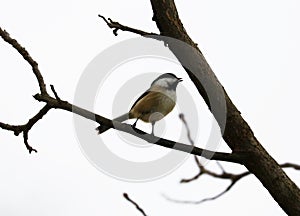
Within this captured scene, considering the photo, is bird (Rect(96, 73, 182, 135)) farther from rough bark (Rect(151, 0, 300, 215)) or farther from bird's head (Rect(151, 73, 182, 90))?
rough bark (Rect(151, 0, 300, 215))

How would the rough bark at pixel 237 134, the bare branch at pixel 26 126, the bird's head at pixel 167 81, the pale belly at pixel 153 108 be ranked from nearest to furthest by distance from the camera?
1. the rough bark at pixel 237 134
2. the bare branch at pixel 26 126
3. the pale belly at pixel 153 108
4. the bird's head at pixel 167 81

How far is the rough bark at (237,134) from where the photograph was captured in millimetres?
3320

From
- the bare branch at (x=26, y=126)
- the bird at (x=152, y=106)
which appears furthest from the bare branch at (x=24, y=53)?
the bird at (x=152, y=106)

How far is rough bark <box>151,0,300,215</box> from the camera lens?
3.32 meters

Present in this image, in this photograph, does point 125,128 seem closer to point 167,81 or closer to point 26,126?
point 26,126

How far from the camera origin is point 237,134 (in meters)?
3.64

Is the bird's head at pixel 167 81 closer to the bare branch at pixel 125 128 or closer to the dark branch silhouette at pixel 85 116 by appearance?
the dark branch silhouette at pixel 85 116

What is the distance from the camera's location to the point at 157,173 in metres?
4.91

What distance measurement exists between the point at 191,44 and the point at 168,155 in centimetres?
123

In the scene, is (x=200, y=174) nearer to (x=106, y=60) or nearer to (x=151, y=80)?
(x=106, y=60)

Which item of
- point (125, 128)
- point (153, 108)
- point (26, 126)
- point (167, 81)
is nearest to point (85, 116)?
point (125, 128)

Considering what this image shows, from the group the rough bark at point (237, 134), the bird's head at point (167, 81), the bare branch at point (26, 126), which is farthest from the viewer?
the bird's head at point (167, 81)

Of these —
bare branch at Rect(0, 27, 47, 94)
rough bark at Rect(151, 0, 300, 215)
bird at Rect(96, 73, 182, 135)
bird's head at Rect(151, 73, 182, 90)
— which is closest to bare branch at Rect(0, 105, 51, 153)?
bare branch at Rect(0, 27, 47, 94)

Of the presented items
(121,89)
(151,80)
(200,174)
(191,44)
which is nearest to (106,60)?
(121,89)
